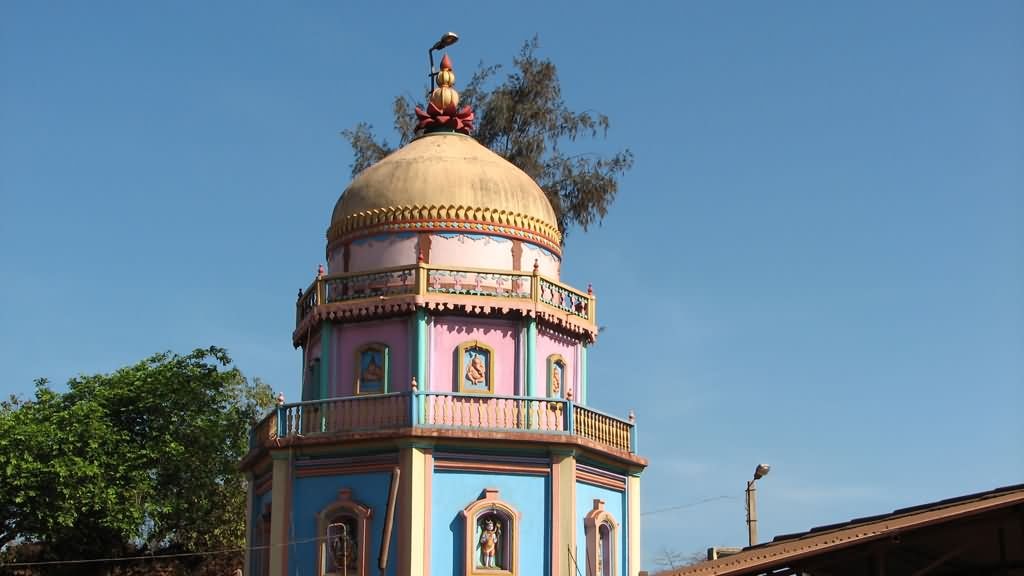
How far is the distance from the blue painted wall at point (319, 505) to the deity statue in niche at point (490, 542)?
5.65 ft

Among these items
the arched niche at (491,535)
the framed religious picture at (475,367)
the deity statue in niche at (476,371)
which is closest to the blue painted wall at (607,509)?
the arched niche at (491,535)

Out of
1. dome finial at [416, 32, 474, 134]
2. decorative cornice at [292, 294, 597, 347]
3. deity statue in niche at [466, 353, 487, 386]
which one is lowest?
deity statue in niche at [466, 353, 487, 386]

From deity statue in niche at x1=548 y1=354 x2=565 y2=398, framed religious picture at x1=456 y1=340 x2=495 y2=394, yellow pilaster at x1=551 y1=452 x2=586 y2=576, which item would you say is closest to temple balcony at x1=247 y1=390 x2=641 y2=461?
yellow pilaster at x1=551 y1=452 x2=586 y2=576

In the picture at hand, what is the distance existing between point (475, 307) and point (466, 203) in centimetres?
229

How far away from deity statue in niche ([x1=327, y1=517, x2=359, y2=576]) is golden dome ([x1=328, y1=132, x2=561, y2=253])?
5.89 metres

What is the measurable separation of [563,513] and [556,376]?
366 cm

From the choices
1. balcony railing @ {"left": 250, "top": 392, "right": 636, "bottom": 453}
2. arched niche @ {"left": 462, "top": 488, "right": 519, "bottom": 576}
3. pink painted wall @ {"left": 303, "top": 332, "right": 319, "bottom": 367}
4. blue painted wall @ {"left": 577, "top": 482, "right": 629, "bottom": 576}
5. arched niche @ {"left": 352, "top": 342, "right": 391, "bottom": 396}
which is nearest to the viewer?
arched niche @ {"left": 462, "top": 488, "right": 519, "bottom": 576}

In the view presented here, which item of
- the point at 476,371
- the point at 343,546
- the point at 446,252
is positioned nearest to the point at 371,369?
the point at 476,371

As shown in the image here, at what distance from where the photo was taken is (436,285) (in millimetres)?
28922

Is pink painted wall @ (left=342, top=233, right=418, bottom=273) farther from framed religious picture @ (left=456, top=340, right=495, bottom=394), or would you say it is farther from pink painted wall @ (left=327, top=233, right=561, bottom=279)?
framed religious picture @ (left=456, top=340, right=495, bottom=394)

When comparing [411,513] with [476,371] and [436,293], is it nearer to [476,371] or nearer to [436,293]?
[476,371]

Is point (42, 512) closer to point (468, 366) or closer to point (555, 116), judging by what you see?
point (468, 366)

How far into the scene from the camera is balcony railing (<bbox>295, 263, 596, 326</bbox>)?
28922mm

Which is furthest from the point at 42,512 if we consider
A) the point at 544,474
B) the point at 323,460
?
the point at 544,474
